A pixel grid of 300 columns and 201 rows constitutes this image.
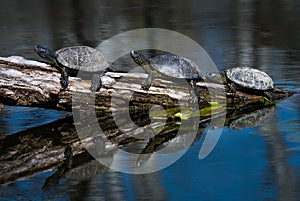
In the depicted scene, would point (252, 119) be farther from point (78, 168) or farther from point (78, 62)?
point (78, 168)

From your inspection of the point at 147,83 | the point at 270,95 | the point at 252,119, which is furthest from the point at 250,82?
the point at 147,83

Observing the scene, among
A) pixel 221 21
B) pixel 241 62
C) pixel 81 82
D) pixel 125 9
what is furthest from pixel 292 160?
pixel 125 9

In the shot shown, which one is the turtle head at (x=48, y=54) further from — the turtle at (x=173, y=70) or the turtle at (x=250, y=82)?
the turtle at (x=250, y=82)

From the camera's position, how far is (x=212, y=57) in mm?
9820

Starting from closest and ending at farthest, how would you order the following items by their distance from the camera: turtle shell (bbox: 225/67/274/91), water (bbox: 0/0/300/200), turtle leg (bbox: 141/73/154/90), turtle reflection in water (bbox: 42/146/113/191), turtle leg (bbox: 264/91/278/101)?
water (bbox: 0/0/300/200)
turtle reflection in water (bbox: 42/146/113/191)
turtle leg (bbox: 141/73/154/90)
turtle shell (bbox: 225/67/274/91)
turtle leg (bbox: 264/91/278/101)

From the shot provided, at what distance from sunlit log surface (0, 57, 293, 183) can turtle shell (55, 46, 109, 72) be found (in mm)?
121

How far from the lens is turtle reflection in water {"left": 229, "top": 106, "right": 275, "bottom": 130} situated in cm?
647

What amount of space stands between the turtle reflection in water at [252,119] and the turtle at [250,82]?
251mm

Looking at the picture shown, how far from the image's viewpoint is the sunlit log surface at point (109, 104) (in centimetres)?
632

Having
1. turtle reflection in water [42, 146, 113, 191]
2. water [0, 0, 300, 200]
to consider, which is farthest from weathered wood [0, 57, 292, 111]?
turtle reflection in water [42, 146, 113, 191]

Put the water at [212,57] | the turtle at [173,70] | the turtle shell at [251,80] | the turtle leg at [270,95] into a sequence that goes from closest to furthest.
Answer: the water at [212,57]
the turtle at [173,70]
the turtle shell at [251,80]
the turtle leg at [270,95]

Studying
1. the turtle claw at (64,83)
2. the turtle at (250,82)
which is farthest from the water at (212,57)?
the turtle claw at (64,83)

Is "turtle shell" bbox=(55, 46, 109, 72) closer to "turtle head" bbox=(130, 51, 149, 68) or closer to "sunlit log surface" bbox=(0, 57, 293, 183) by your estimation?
"sunlit log surface" bbox=(0, 57, 293, 183)

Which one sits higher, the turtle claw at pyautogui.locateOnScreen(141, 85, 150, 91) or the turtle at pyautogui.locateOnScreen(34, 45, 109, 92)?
the turtle at pyautogui.locateOnScreen(34, 45, 109, 92)
